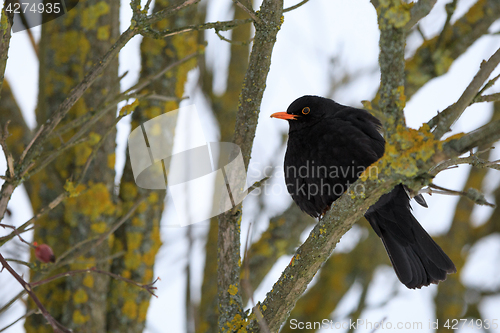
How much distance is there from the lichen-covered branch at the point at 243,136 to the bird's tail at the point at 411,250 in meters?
1.03

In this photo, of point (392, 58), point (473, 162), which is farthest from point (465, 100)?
point (473, 162)

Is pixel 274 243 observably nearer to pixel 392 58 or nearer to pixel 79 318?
pixel 79 318

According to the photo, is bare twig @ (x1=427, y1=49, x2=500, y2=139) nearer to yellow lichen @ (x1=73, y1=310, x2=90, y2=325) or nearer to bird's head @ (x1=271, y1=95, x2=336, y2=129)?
bird's head @ (x1=271, y1=95, x2=336, y2=129)

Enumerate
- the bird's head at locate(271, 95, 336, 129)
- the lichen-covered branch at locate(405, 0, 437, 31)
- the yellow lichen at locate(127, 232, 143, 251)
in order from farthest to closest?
1. the yellow lichen at locate(127, 232, 143, 251)
2. the bird's head at locate(271, 95, 336, 129)
3. the lichen-covered branch at locate(405, 0, 437, 31)

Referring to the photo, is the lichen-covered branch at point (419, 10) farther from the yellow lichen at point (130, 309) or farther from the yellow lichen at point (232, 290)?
the yellow lichen at point (130, 309)

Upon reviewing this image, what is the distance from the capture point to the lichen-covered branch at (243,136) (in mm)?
2482

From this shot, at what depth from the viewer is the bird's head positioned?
365cm

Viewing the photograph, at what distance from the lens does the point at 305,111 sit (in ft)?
12.1

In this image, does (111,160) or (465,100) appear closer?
(465,100)

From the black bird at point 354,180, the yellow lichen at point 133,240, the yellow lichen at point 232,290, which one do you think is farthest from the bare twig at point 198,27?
the yellow lichen at point 133,240

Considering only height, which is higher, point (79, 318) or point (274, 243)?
point (274, 243)

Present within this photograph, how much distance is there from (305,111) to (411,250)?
1.35 m

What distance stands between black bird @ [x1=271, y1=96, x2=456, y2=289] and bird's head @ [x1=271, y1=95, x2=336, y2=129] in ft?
0.22

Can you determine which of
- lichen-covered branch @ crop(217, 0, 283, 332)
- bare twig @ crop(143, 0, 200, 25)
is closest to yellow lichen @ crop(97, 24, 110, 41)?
bare twig @ crop(143, 0, 200, 25)
